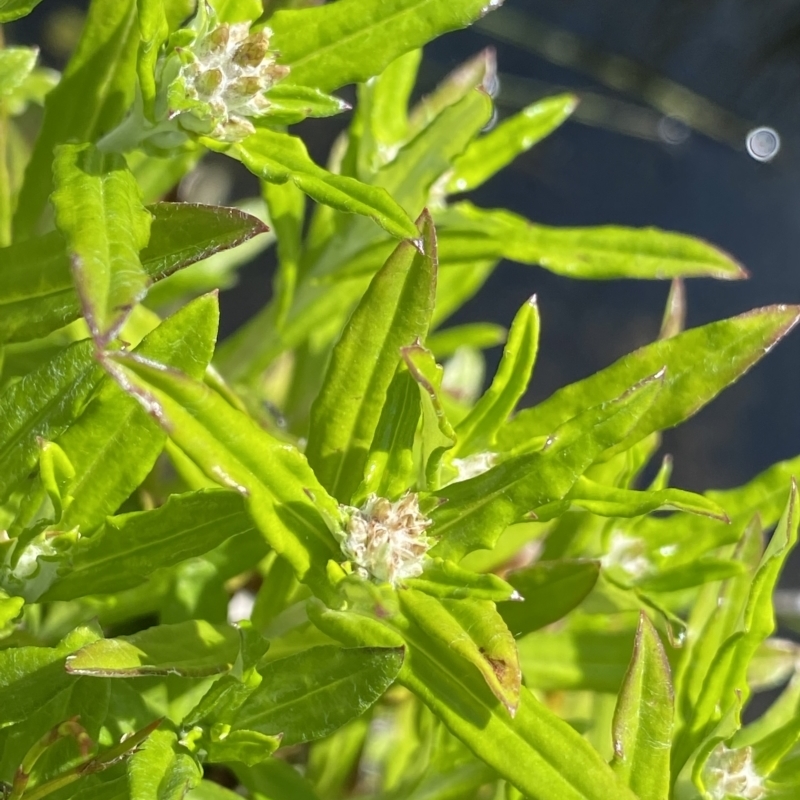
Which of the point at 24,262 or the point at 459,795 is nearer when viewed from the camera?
the point at 24,262

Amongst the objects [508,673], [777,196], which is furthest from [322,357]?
[777,196]

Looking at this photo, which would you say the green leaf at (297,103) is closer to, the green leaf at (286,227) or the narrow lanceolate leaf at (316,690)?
the green leaf at (286,227)

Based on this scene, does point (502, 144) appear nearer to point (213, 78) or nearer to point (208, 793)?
point (213, 78)

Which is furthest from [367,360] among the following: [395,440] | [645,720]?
[645,720]

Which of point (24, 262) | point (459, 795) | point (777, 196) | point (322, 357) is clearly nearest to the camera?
point (24, 262)

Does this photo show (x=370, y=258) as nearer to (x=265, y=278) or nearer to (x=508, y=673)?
(x=508, y=673)

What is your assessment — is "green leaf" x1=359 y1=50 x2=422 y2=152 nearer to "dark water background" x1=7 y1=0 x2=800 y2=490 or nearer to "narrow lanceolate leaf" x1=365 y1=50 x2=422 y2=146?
"narrow lanceolate leaf" x1=365 y1=50 x2=422 y2=146

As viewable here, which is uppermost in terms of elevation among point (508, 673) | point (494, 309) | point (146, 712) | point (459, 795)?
point (508, 673)
